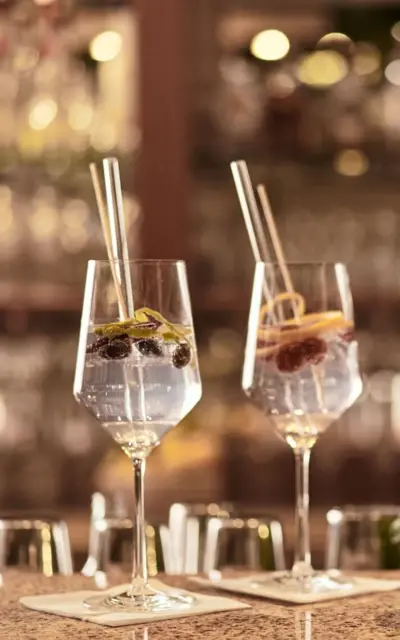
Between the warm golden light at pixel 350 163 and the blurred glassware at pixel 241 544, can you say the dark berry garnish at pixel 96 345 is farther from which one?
the warm golden light at pixel 350 163

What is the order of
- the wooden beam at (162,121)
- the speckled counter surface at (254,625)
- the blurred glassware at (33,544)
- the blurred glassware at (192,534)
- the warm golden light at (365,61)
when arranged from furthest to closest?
the warm golden light at (365,61) < the wooden beam at (162,121) < the blurred glassware at (192,534) < the blurred glassware at (33,544) < the speckled counter surface at (254,625)

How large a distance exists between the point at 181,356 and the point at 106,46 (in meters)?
2.51

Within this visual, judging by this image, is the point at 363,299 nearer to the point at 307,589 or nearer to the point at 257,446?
the point at 257,446

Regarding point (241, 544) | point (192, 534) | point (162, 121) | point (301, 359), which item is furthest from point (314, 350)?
point (162, 121)

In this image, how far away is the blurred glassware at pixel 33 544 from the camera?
1.58 meters

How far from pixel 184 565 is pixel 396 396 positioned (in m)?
1.84

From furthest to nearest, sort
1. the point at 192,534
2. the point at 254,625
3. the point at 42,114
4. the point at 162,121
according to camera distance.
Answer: the point at 42,114 < the point at 162,121 < the point at 192,534 < the point at 254,625

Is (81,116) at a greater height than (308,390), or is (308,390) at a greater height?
(81,116)

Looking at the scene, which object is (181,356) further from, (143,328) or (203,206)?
(203,206)

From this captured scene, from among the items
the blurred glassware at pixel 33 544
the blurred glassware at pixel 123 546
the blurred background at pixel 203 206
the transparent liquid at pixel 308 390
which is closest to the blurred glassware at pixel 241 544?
the blurred glassware at pixel 123 546

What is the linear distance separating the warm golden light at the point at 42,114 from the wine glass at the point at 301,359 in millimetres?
2330

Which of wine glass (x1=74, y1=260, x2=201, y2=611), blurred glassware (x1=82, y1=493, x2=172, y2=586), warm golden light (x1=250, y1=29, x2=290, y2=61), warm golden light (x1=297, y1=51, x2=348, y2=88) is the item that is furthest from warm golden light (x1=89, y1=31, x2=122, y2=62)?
wine glass (x1=74, y1=260, x2=201, y2=611)

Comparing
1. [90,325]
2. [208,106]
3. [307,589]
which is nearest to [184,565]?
[307,589]

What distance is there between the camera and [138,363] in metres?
1.17
